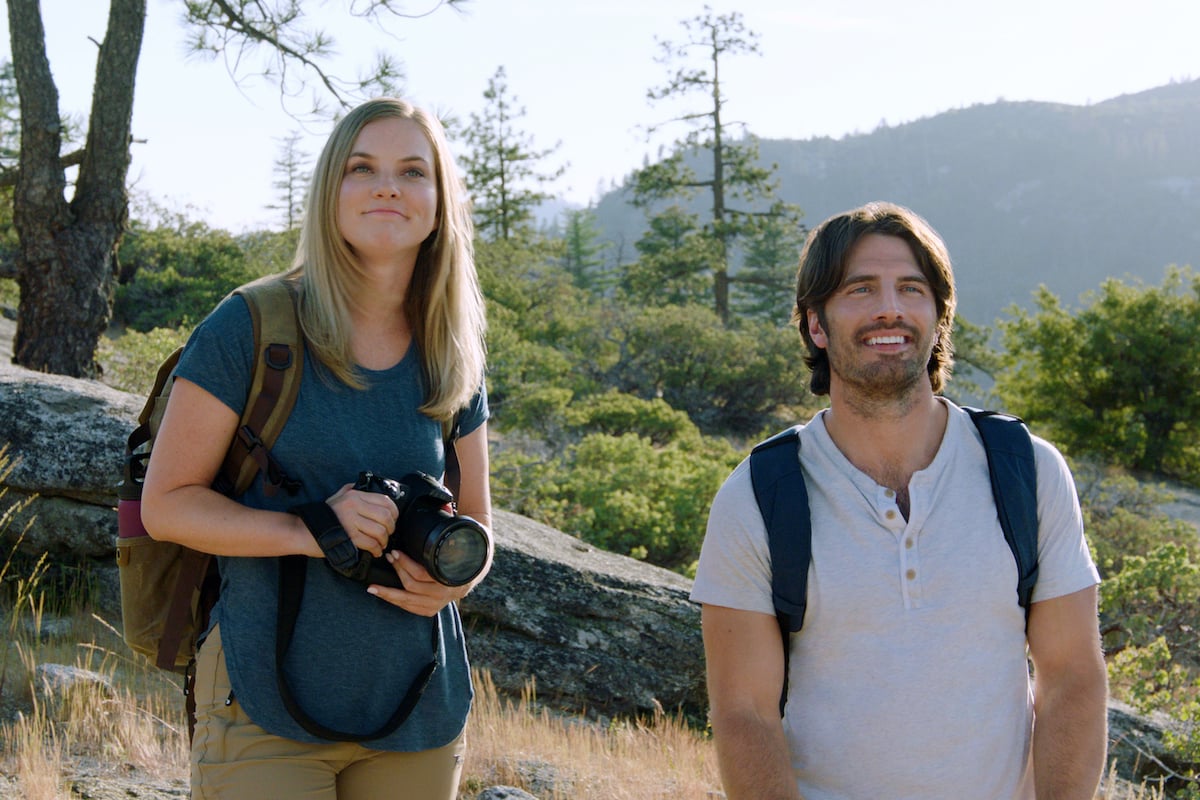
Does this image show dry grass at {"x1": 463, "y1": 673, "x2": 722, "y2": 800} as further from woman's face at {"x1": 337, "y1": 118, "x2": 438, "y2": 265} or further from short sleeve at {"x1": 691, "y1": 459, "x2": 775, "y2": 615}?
woman's face at {"x1": 337, "y1": 118, "x2": 438, "y2": 265}

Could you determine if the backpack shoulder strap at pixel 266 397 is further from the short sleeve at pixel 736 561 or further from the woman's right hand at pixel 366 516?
the short sleeve at pixel 736 561

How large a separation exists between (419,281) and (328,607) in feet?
2.31

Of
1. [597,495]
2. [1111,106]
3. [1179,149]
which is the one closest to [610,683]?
[597,495]

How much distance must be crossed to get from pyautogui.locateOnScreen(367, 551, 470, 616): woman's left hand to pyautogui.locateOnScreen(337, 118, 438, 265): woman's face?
2.01 feet

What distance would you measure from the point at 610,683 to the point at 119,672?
2.07 meters

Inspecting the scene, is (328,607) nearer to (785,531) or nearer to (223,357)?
(223,357)

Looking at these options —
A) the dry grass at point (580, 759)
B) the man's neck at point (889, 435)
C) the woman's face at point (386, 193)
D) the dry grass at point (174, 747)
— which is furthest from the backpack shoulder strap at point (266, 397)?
the dry grass at point (580, 759)

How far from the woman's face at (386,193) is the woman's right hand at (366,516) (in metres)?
0.50

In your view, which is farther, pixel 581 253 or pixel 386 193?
pixel 581 253

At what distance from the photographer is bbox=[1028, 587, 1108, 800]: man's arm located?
204cm

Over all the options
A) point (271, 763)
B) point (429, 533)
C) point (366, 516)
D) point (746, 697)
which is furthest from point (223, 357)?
point (746, 697)

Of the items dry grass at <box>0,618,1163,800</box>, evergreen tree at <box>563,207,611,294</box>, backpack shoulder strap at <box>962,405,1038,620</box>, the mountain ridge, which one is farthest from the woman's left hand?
the mountain ridge

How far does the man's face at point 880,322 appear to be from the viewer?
2.26 m

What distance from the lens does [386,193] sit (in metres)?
2.12
